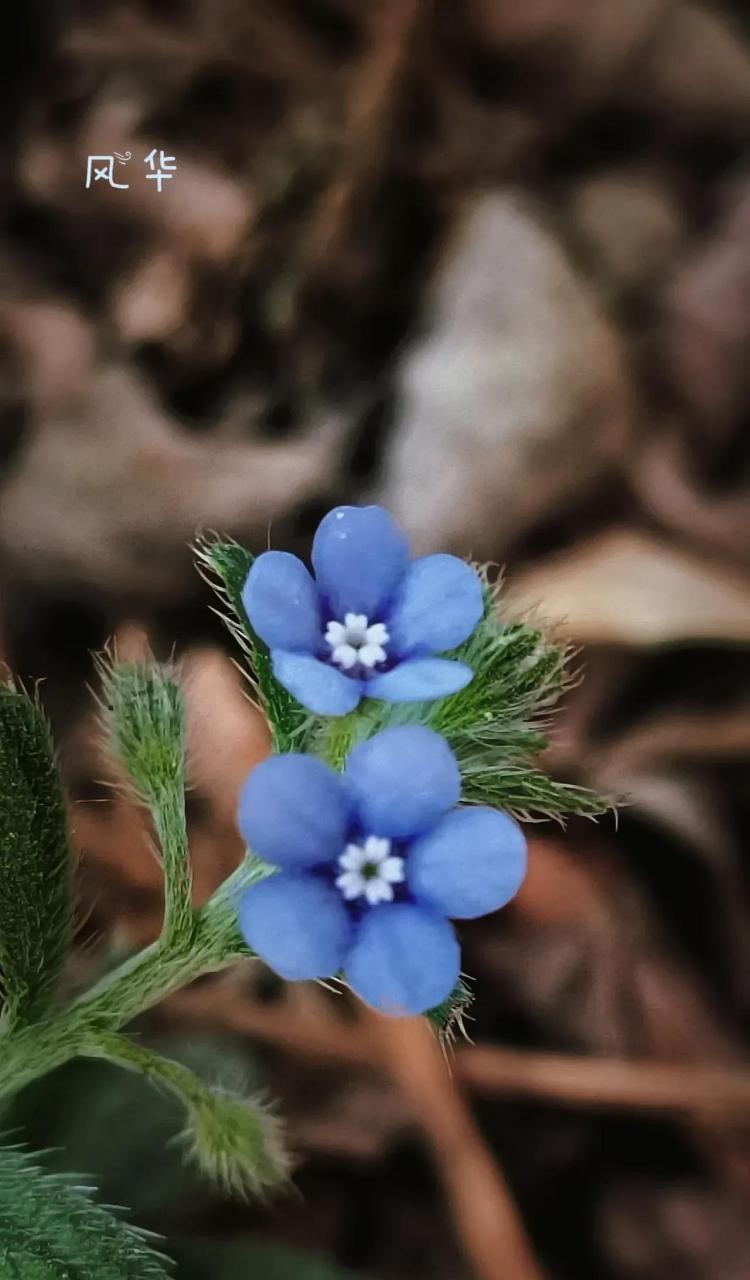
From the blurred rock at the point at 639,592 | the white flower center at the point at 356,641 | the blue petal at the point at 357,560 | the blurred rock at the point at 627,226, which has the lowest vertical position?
the white flower center at the point at 356,641

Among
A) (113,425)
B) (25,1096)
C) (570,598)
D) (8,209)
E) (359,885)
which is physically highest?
(8,209)

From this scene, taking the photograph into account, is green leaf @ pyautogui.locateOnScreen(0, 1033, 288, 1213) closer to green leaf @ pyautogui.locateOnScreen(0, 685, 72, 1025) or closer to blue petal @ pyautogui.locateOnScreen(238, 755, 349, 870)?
green leaf @ pyautogui.locateOnScreen(0, 685, 72, 1025)

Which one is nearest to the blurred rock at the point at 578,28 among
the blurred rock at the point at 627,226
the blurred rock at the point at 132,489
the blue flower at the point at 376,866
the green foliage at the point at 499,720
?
the blurred rock at the point at 627,226

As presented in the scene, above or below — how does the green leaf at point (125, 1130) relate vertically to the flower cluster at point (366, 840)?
below

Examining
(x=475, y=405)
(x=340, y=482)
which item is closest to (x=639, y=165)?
(x=475, y=405)

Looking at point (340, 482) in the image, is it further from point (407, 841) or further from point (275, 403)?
point (407, 841)

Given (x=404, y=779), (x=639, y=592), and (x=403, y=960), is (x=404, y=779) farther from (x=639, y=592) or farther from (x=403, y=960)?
(x=639, y=592)

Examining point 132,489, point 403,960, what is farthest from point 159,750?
point 132,489

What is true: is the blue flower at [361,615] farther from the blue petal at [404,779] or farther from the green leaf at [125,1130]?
the green leaf at [125,1130]

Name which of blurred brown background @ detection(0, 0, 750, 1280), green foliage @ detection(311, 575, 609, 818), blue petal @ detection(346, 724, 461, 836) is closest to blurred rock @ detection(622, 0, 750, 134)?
blurred brown background @ detection(0, 0, 750, 1280)
